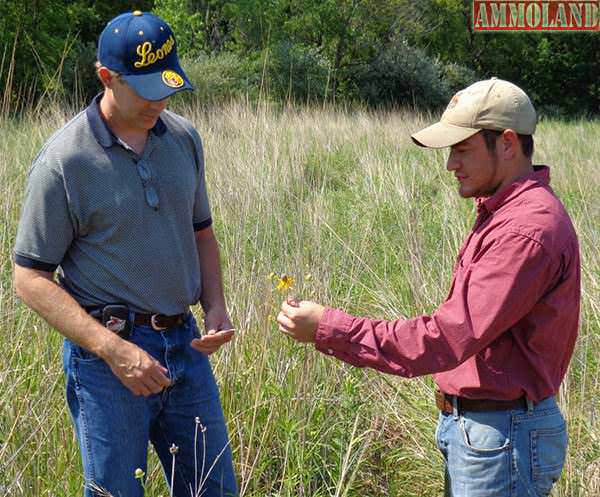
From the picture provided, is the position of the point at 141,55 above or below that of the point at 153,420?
above

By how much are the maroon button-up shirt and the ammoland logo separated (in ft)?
96.9

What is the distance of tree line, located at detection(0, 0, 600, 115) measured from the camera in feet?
45.3

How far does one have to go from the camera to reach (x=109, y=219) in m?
2.06

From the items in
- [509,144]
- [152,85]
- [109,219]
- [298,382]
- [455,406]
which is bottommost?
[298,382]

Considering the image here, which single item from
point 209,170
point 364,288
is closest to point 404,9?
point 209,170

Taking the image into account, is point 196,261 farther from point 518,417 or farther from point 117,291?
point 518,417

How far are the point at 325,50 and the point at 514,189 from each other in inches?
826

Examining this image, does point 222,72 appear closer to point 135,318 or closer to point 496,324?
point 135,318

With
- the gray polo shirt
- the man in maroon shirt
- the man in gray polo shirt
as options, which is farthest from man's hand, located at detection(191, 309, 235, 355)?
the man in maroon shirt

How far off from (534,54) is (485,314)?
36269 mm

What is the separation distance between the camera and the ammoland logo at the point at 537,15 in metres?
29.8

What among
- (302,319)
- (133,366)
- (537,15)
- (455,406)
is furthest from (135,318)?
(537,15)

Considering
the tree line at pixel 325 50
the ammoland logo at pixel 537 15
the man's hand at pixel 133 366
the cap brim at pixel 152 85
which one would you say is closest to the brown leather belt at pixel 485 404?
the man's hand at pixel 133 366

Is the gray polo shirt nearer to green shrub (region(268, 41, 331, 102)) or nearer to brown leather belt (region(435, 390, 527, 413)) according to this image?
brown leather belt (region(435, 390, 527, 413))
